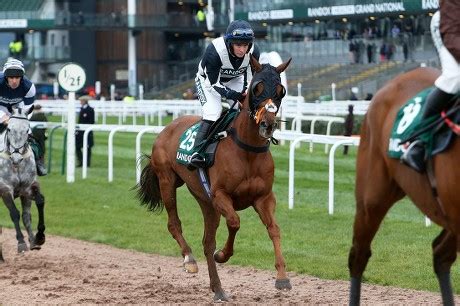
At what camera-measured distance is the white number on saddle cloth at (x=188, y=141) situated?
8.10 meters

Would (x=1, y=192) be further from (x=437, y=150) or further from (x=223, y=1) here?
(x=223, y=1)

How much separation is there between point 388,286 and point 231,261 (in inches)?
74.1

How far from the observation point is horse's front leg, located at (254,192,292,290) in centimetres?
713

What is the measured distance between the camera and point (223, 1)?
5138cm

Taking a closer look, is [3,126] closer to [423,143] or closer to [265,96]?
[265,96]

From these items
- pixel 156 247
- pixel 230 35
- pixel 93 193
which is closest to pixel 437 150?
pixel 230 35

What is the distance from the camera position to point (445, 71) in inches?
208

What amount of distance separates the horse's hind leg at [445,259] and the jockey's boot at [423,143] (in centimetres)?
77

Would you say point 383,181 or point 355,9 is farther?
point 355,9

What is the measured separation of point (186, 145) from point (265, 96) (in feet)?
3.89

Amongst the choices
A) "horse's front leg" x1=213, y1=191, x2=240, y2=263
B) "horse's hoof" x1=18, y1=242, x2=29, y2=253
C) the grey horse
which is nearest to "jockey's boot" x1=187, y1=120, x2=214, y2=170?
"horse's front leg" x1=213, y1=191, x2=240, y2=263

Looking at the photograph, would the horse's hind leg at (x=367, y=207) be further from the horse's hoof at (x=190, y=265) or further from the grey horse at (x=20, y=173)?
the grey horse at (x=20, y=173)

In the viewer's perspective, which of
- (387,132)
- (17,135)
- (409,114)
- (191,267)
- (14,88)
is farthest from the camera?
(14,88)

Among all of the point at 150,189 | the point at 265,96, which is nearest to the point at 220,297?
the point at 265,96
